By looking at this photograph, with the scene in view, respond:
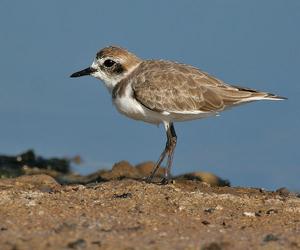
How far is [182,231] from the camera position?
10797 millimetres

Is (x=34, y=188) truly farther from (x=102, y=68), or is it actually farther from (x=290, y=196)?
(x=290, y=196)

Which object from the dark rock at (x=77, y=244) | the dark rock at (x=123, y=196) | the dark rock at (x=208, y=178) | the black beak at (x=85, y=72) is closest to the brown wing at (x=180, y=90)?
the black beak at (x=85, y=72)

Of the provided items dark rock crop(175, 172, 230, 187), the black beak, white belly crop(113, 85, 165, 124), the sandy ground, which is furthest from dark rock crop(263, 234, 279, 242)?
dark rock crop(175, 172, 230, 187)

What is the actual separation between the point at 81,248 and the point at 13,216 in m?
2.88

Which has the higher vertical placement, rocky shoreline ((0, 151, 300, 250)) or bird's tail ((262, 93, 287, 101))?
bird's tail ((262, 93, 287, 101))

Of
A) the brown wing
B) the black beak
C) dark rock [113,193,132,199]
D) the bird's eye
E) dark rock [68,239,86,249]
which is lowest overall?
dark rock [68,239,86,249]

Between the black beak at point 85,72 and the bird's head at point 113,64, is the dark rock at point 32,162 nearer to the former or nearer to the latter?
the black beak at point 85,72

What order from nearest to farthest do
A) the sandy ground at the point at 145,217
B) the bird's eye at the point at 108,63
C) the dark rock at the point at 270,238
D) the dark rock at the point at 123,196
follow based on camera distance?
the sandy ground at the point at 145,217 < the dark rock at the point at 270,238 < the dark rock at the point at 123,196 < the bird's eye at the point at 108,63

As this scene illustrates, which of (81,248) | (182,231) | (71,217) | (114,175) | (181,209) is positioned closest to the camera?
(81,248)

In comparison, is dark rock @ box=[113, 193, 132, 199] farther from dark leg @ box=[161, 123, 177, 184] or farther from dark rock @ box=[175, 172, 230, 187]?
dark rock @ box=[175, 172, 230, 187]

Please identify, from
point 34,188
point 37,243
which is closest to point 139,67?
point 34,188

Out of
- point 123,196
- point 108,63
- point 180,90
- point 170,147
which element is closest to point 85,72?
point 108,63

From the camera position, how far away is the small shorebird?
1474 centimetres

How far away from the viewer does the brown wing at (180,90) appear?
14.7 m
